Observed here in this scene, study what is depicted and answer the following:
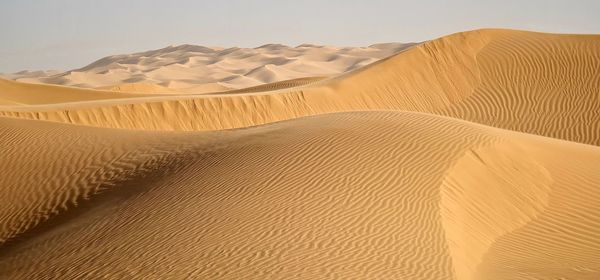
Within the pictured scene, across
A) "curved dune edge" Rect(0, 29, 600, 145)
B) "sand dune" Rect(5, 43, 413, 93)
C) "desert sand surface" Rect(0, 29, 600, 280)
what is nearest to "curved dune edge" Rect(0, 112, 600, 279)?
"desert sand surface" Rect(0, 29, 600, 280)

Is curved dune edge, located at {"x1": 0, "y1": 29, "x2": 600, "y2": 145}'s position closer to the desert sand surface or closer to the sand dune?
the desert sand surface

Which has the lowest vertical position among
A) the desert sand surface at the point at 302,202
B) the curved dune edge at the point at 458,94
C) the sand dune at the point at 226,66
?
the sand dune at the point at 226,66

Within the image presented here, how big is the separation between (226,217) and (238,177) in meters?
1.57

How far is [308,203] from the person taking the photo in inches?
350

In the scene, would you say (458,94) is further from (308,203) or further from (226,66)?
(226,66)

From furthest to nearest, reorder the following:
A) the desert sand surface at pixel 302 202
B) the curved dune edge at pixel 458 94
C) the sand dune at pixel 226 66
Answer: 1. the sand dune at pixel 226 66
2. the curved dune edge at pixel 458 94
3. the desert sand surface at pixel 302 202

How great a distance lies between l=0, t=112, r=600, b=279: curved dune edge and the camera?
7496 millimetres

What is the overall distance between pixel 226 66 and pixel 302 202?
357 ft

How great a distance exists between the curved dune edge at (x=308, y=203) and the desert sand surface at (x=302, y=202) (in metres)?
0.03

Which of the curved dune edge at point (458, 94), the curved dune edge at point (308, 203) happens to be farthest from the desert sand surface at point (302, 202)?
the curved dune edge at point (458, 94)

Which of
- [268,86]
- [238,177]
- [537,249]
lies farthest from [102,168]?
[268,86]

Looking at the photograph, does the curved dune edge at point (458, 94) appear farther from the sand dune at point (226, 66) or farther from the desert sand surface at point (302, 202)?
the sand dune at point (226, 66)

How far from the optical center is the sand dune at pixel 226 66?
88.4 meters

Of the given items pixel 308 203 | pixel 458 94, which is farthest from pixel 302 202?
pixel 458 94
